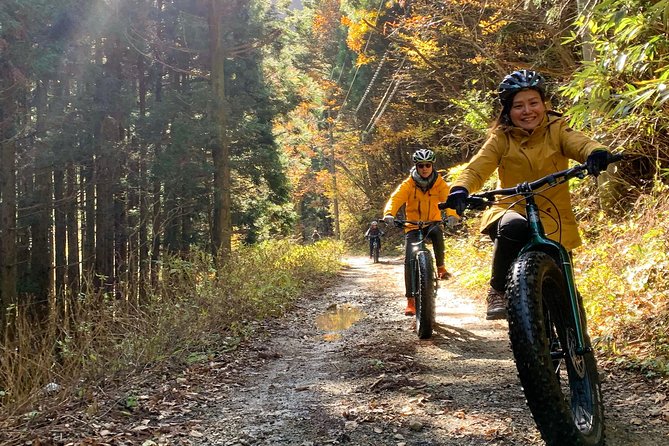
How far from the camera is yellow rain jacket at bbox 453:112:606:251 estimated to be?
122 inches

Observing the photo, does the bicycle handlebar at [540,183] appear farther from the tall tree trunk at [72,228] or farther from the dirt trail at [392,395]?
the tall tree trunk at [72,228]

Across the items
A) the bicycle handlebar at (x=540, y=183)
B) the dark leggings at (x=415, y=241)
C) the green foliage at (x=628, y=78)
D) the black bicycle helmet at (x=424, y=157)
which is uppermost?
the green foliage at (x=628, y=78)

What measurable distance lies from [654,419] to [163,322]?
4625 mm

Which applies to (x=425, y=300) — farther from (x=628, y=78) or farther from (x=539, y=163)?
(x=628, y=78)

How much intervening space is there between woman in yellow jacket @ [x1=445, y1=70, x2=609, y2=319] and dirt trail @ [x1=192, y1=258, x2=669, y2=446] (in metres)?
0.91

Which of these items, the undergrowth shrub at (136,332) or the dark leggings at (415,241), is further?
the dark leggings at (415,241)

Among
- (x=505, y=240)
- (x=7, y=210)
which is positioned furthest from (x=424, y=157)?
(x=7, y=210)

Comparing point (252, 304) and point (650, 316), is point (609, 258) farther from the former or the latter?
point (252, 304)

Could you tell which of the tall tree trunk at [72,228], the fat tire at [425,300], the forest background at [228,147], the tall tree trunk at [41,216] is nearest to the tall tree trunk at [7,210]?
the forest background at [228,147]

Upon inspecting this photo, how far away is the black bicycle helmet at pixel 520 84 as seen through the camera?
10.4 feet

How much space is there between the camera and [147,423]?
3316mm

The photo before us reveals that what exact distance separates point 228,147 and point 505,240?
12482mm

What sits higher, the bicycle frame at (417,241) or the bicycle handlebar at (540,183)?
the bicycle handlebar at (540,183)

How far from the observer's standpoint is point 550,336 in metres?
2.62
